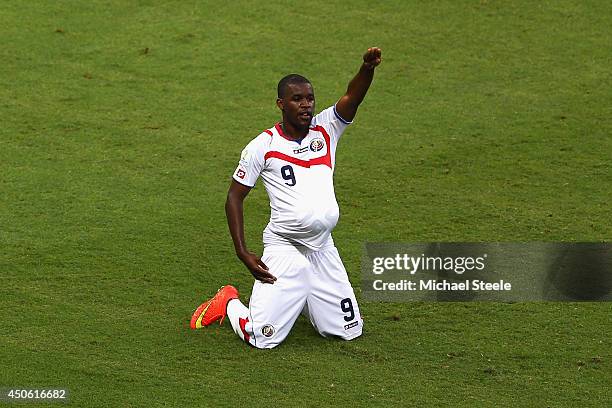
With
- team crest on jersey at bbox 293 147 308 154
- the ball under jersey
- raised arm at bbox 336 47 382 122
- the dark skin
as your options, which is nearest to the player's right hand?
the dark skin

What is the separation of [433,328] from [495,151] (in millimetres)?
3445

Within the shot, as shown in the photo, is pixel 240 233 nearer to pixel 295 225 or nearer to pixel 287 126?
pixel 295 225

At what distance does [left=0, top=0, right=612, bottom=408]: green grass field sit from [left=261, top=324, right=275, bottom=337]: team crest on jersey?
0.57 ft

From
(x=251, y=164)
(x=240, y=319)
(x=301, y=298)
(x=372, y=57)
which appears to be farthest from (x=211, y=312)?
(x=372, y=57)

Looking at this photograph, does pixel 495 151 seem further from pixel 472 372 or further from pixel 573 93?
pixel 472 372

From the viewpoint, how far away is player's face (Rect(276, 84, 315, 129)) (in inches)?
328

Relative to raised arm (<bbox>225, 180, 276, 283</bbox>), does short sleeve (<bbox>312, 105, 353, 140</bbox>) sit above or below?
above

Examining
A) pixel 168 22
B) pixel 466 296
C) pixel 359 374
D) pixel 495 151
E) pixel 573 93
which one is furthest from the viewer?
pixel 168 22

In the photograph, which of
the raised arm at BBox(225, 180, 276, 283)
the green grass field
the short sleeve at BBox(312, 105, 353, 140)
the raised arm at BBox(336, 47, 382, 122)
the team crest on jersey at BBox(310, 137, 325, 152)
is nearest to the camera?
the green grass field

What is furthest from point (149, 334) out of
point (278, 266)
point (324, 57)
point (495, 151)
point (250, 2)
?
point (250, 2)

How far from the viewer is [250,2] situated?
14.9 m

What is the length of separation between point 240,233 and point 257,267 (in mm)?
245

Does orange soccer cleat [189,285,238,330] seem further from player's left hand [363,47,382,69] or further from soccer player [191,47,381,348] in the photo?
player's left hand [363,47,382,69]

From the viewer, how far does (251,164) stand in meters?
8.38
